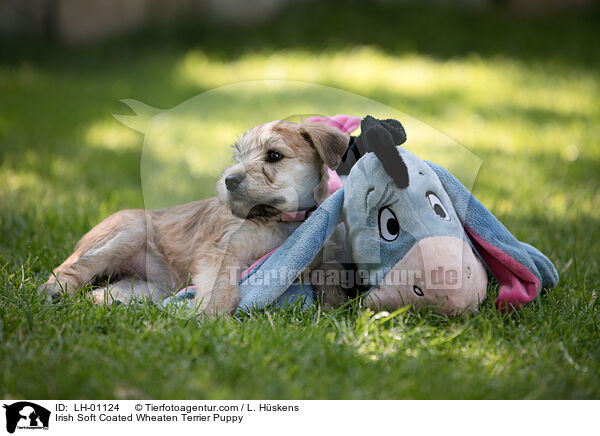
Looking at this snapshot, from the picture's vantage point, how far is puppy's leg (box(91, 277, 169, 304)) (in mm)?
3646

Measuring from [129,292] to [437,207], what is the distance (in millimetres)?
1997

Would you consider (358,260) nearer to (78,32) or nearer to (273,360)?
(273,360)

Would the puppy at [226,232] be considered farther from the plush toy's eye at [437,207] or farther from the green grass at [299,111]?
the plush toy's eye at [437,207]

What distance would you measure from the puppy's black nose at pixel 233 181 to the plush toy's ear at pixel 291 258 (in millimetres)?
441

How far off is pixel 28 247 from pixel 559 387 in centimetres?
381

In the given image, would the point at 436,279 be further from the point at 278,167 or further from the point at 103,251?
the point at 103,251

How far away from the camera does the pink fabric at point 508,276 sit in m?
3.49

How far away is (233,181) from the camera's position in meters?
3.35

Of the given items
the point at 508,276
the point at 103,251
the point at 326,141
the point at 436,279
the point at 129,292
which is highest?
the point at 326,141

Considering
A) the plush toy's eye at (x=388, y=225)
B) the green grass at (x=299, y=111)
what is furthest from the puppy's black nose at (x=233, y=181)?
the plush toy's eye at (x=388, y=225)

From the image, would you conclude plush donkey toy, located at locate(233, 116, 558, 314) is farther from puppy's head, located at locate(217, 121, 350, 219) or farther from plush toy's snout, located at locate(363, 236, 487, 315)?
puppy's head, located at locate(217, 121, 350, 219)

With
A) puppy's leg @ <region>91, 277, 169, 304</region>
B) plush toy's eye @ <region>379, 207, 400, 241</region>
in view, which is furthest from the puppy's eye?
puppy's leg @ <region>91, 277, 169, 304</region>
